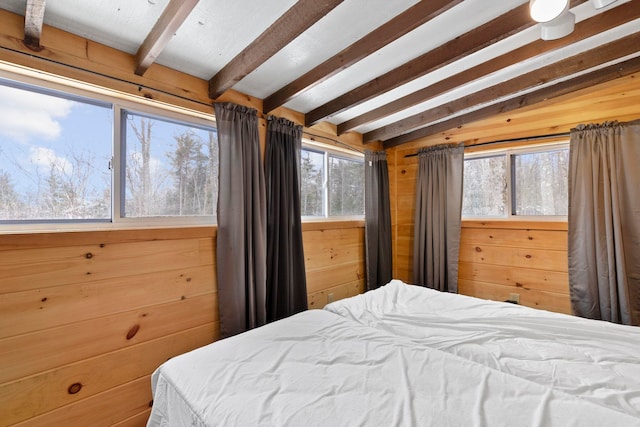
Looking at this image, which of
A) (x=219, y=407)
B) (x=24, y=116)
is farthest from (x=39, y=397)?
(x=24, y=116)

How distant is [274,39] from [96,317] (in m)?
1.65

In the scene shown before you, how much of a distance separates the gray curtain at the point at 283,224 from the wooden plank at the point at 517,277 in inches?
69.0

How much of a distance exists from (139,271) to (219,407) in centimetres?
99

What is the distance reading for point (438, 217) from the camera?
2.92m

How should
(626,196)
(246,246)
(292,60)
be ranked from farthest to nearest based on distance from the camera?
(626,196), (246,246), (292,60)

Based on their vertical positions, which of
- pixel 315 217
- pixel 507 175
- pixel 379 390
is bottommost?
pixel 379 390

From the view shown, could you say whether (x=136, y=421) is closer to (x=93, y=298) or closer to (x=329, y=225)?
(x=93, y=298)

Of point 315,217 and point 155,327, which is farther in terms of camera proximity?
point 315,217

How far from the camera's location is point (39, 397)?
126 cm

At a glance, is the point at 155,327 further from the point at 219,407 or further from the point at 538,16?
the point at 538,16

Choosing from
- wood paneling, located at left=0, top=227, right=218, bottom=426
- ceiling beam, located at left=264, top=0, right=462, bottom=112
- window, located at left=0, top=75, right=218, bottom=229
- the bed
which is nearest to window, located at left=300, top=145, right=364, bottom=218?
ceiling beam, located at left=264, top=0, right=462, bottom=112

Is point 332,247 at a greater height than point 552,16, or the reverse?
point 552,16

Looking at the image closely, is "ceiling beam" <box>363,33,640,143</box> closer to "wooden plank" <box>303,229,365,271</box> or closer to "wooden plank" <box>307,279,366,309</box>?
"wooden plank" <box>303,229,365,271</box>

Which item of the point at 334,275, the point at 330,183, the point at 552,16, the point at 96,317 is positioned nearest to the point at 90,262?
the point at 96,317
